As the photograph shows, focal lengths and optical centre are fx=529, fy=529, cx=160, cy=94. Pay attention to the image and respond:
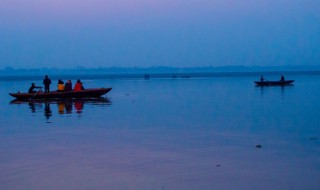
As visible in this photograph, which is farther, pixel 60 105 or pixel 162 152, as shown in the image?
pixel 60 105

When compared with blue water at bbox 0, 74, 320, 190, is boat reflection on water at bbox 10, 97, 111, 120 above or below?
below

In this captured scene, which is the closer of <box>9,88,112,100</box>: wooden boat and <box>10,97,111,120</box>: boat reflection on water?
<box>10,97,111,120</box>: boat reflection on water

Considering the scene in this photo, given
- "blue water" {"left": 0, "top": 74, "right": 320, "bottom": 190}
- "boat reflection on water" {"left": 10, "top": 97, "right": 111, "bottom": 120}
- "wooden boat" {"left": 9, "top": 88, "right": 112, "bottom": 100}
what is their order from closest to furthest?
"blue water" {"left": 0, "top": 74, "right": 320, "bottom": 190}
"boat reflection on water" {"left": 10, "top": 97, "right": 111, "bottom": 120}
"wooden boat" {"left": 9, "top": 88, "right": 112, "bottom": 100}

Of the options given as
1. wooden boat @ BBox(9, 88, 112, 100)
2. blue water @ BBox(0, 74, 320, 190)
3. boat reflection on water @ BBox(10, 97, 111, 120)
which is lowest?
boat reflection on water @ BBox(10, 97, 111, 120)

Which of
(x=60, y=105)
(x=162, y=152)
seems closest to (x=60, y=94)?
(x=60, y=105)

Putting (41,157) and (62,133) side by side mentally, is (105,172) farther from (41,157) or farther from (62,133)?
(62,133)

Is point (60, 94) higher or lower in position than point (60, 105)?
higher

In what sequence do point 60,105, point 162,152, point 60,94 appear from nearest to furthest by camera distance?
point 162,152
point 60,105
point 60,94

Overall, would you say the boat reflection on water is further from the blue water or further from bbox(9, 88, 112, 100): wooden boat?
the blue water

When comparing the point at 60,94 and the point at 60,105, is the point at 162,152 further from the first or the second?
the point at 60,94

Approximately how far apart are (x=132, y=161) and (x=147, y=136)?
175 inches

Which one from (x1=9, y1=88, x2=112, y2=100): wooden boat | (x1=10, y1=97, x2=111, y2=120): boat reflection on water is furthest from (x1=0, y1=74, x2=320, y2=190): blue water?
(x1=9, y1=88, x2=112, y2=100): wooden boat

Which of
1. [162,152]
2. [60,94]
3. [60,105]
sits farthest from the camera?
[60,94]

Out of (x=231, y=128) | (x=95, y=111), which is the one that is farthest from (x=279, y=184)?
(x=95, y=111)
